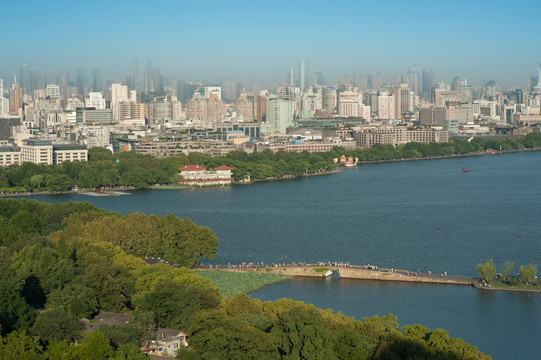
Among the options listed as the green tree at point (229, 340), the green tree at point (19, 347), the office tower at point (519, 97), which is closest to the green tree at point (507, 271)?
the green tree at point (229, 340)

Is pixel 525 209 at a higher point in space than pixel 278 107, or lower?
lower

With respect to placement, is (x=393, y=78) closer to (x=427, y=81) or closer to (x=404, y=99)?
(x=427, y=81)

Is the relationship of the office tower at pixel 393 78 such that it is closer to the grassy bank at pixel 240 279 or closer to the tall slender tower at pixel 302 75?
the tall slender tower at pixel 302 75

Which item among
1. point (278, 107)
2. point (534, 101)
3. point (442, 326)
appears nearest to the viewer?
point (442, 326)

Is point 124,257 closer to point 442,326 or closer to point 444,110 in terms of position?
point 442,326

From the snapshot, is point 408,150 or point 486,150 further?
point 486,150

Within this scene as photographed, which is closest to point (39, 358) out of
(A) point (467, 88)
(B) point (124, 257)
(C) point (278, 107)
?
(B) point (124, 257)

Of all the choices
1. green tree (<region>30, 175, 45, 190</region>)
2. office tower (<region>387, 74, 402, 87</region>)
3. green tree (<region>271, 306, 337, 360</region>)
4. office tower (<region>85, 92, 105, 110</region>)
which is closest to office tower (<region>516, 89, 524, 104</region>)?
office tower (<region>387, 74, 402, 87</region>)
